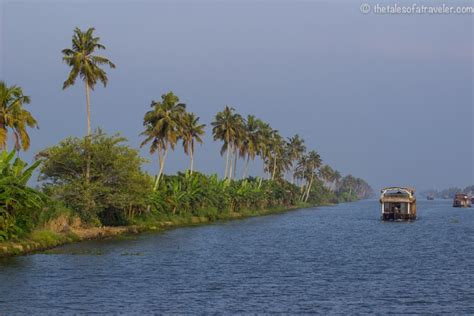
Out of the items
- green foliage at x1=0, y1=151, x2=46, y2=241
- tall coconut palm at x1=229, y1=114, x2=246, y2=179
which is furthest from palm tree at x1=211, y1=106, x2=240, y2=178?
green foliage at x1=0, y1=151, x2=46, y2=241

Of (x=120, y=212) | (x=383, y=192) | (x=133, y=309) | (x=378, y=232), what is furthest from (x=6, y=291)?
(x=383, y=192)

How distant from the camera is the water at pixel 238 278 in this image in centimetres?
3006

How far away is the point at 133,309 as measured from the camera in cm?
2884

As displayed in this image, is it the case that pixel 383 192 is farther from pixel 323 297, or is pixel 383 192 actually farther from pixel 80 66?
pixel 323 297

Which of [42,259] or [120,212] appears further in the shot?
[120,212]

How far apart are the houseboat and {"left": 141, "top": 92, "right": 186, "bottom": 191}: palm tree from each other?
36267 millimetres

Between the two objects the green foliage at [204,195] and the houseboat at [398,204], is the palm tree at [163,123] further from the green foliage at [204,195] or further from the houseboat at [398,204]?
the houseboat at [398,204]

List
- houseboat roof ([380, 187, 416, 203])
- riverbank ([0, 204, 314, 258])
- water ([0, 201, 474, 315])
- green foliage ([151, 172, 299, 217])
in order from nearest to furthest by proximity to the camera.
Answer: water ([0, 201, 474, 315])
riverbank ([0, 204, 314, 258])
green foliage ([151, 172, 299, 217])
houseboat roof ([380, 187, 416, 203])

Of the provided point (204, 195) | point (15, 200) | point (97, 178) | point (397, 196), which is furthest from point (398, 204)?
point (15, 200)

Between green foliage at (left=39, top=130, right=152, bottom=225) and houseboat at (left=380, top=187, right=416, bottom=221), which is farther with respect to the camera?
houseboat at (left=380, top=187, right=416, bottom=221)

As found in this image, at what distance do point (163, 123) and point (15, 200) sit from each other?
44499 mm

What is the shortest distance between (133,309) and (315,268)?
18402 millimetres

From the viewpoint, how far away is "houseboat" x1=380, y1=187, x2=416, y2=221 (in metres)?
105

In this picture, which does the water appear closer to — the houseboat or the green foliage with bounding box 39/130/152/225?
the green foliage with bounding box 39/130/152/225
